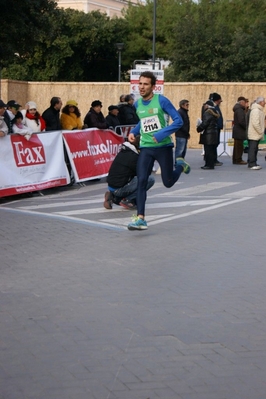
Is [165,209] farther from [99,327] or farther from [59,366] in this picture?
[59,366]

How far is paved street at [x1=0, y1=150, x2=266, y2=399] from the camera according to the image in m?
4.99

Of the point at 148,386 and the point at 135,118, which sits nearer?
the point at 148,386

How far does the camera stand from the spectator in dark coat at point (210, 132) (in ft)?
66.6

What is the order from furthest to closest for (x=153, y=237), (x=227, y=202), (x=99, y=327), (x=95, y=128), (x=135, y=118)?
1. (x=135, y=118)
2. (x=95, y=128)
3. (x=227, y=202)
4. (x=153, y=237)
5. (x=99, y=327)

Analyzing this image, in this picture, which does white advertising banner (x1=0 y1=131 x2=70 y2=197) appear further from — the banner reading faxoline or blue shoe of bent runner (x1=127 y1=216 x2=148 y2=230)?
blue shoe of bent runner (x1=127 y1=216 x2=148 y2=230)

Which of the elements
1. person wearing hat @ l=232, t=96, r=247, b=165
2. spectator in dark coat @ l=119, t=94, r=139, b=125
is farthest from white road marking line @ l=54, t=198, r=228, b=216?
person wearing hat @ l=232, t=96, r=247, b=165

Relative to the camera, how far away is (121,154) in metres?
12.5

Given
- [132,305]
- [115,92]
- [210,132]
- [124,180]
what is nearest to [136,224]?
[124,180]

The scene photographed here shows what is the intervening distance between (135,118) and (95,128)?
2.00 meters

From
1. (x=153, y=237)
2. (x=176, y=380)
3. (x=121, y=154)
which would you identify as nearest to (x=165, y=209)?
(x=121, y=154)

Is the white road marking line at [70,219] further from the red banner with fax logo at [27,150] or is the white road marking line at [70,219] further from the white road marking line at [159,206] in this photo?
the red banner with fax logo at [27,150]

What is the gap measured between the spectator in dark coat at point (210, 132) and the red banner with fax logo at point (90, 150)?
3.13 meters

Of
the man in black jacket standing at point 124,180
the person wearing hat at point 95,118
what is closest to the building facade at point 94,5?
the person wearing hat at point 95,118

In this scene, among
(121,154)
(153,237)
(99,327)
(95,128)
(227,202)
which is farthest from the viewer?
(95,128)
